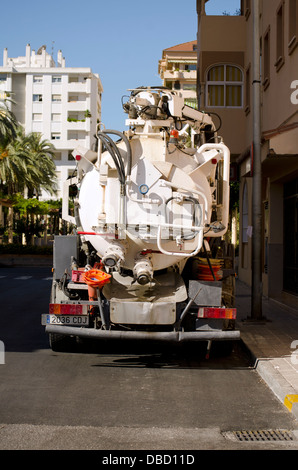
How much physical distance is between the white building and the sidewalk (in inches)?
2767

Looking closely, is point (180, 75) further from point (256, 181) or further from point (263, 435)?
point (263, 435)

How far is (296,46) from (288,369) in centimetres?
792

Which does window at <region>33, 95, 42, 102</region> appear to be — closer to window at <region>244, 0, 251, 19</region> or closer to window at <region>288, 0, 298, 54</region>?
window at <region>244, 0, 251, 19</region>

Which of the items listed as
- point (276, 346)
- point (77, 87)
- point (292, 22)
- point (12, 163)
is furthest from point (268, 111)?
point (77, 87)

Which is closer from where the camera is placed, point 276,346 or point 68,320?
point 68,320

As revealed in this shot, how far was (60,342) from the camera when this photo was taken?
29.4ft

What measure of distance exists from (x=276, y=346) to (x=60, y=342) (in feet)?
10.2

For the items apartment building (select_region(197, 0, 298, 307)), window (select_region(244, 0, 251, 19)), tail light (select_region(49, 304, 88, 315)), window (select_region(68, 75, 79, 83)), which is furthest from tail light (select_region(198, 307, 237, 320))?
window (select_region(68, 75, 79, 83))

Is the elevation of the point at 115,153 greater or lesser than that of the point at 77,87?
lesser

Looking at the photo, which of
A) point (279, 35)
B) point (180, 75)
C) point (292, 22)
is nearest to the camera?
point (292, 22)

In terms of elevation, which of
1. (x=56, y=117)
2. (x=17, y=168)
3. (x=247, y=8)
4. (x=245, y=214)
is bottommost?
(x=245, y=214)

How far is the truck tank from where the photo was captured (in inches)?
309

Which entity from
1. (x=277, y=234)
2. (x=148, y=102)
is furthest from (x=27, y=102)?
(x=148, y=102)
